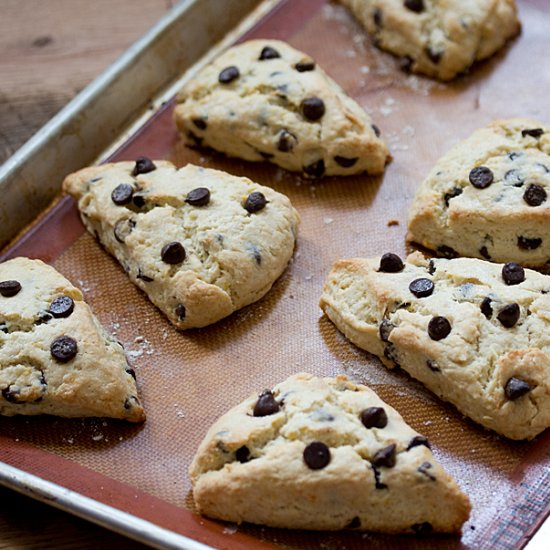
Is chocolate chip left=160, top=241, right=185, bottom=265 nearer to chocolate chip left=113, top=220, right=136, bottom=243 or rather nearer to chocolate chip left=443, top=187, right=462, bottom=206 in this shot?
chocolate chip left=113, top=220, right=136, bottom=243

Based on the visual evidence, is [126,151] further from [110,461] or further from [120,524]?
[120,524]

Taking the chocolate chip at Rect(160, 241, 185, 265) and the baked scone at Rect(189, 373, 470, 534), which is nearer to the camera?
the baked scone at Rect(189, 373, 470, 534)

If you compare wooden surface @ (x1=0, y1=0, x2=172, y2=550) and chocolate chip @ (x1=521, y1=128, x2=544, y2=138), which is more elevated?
wooden surface @ (x1=0, y1=0, x2=172, y2=550)

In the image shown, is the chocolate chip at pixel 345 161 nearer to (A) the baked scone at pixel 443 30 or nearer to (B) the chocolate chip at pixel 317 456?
(A) the baked scone at pixel 443 30

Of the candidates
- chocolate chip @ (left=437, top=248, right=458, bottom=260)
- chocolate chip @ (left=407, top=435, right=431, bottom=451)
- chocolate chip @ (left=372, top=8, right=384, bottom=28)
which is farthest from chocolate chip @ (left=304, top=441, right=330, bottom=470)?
chocolate chip @ (left=372, top=8, right=384, bottom=28)

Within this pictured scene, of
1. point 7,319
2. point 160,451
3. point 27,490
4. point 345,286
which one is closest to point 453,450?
point 345,286

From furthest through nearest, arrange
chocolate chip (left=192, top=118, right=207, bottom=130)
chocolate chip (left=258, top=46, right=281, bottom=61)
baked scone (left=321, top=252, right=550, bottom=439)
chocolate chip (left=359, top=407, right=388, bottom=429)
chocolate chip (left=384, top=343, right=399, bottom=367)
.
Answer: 1. chocolate chip (left=258, top=46, right=281, bottom=61)
2. chocolate chip (left=192, top=118, right=207, bottom=130)
3. chocolate chip (left=384, top=343, right=399, bottom=367)
4. baked scone (left=321, top=252, right=550, bottom=439)
5. chocolate chip (left=359, top=407, right=388, bottom=429)
